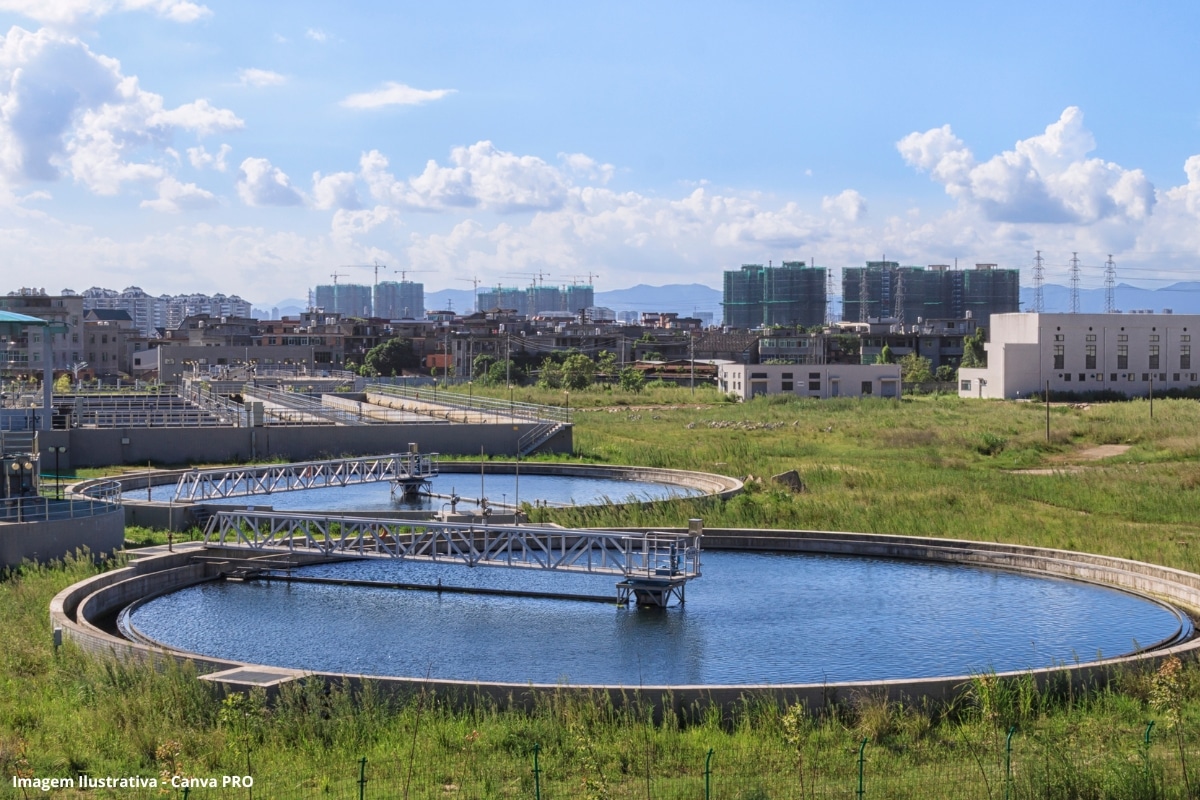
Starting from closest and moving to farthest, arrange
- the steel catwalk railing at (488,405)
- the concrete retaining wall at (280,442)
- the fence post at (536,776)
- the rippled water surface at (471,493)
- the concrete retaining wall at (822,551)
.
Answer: the fence post at (536,776)
the concrete retaining wall at (822,551)
the rippled water surface at (471,493)
the concrete retaining wall at (280,442)
the steel catwalk railing at (488,405)

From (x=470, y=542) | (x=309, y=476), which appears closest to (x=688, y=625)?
(x=470, y=542)

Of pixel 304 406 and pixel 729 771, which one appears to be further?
pixel 304 406

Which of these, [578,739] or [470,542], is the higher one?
[470,542]

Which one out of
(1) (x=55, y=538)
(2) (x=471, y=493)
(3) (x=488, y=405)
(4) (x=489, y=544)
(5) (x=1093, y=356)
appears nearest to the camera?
(1) (x=55, y=538)

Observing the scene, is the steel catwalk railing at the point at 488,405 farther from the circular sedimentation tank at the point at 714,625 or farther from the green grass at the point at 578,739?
the green grass at the point at 578,739

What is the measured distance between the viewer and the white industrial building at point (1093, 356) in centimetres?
8494

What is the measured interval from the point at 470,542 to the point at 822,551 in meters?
7.89

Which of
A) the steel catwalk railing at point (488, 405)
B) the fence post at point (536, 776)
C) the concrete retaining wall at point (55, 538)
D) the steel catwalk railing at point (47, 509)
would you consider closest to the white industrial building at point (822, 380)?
the steel catwalk railing at point (488, 405)

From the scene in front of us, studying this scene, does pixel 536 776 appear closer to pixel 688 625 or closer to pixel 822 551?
pixel 688 625

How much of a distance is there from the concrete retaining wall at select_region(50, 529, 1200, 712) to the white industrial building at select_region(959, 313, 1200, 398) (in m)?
60.5

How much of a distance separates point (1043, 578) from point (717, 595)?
636 cm

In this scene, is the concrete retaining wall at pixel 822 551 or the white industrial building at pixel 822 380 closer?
the concrete retaining wall at pixel 822 551

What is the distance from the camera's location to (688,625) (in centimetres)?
2089

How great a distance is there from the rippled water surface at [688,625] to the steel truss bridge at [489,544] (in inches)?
19.0
